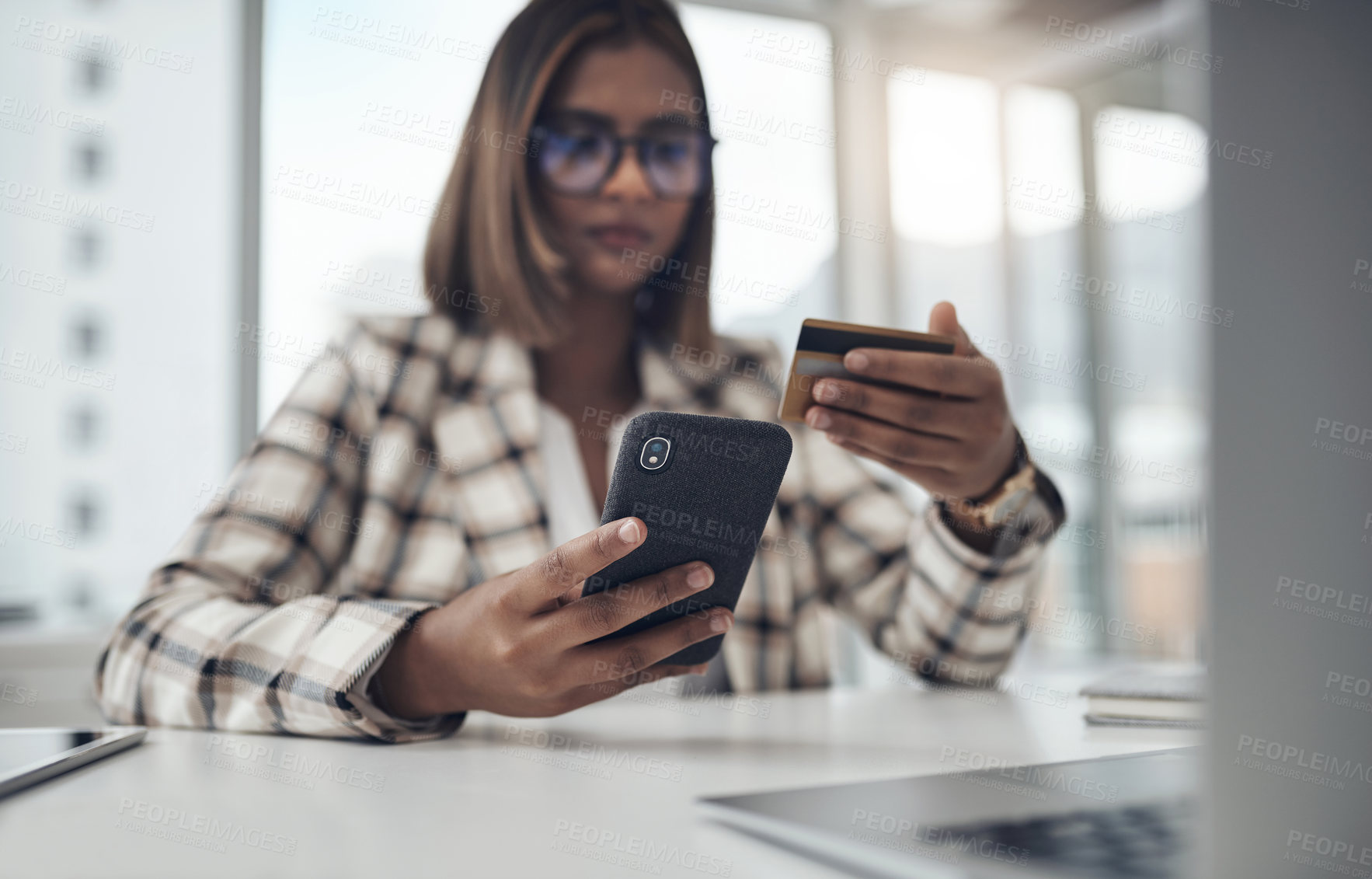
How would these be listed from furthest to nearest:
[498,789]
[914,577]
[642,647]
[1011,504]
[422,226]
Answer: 1. [422,226]
2. [914,577]
3. [1011,504]
4. [642,647]
5. [498,789]

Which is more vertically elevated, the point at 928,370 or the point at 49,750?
the point at 928,370

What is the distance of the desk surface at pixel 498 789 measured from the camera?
0.44 meters

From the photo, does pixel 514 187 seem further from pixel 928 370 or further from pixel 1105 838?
pixel 1105 838

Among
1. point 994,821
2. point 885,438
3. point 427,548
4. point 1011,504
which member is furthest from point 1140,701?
point 427,548

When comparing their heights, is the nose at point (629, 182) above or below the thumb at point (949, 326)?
above

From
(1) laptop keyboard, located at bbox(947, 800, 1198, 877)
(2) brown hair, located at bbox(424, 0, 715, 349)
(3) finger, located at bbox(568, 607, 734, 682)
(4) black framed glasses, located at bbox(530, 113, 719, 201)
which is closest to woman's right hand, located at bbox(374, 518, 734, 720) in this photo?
(3) finger, located at bbox(568, 607, 734, 682)

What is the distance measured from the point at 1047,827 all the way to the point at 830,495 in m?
0.98

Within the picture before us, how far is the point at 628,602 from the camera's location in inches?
25.0

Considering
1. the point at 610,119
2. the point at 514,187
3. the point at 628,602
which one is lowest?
the point at 628,602

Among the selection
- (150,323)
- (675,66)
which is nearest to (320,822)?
(675,66)

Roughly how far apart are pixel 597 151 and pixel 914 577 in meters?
0.75

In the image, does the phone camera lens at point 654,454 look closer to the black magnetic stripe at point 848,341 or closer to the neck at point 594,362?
the black magnetic stripe at point 848,341

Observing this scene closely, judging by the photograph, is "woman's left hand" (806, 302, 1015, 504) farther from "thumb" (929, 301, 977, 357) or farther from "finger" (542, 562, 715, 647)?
"finger" (542, 562, 715, 647)

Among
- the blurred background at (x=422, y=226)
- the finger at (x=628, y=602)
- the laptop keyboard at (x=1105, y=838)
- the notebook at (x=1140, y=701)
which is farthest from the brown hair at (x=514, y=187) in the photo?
the laptop keyboard at (x=1105, y=838)
